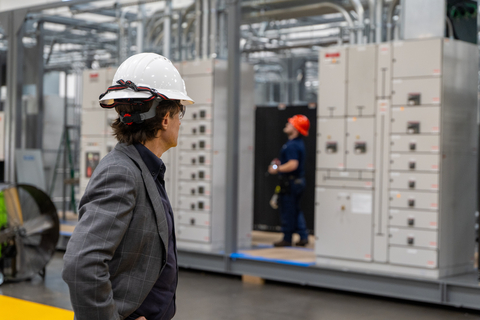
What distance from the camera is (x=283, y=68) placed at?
472 inches

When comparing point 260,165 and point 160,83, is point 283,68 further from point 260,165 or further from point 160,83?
→ point 160,83

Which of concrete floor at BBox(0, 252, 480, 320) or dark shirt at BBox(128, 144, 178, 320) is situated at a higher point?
dark shirt at BBox(128, 144, 178, 320)

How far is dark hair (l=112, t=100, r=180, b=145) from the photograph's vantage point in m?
1.73

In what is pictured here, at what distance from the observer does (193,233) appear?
23.9 ft

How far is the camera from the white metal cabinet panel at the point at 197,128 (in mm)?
7171

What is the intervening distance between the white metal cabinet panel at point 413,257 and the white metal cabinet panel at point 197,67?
3.03m

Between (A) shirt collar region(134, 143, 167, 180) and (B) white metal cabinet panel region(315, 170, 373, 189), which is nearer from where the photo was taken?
(A) shirt collar region(134, 143, 167, 180)

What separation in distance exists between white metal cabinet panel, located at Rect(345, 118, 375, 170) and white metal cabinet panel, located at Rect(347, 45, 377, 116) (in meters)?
0.10

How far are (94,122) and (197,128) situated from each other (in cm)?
186

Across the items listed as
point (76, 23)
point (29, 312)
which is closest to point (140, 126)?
point (29, 312)

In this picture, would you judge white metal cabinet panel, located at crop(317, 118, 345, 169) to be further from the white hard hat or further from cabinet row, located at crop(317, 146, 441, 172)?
the white hard hat

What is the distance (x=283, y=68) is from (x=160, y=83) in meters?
10.4

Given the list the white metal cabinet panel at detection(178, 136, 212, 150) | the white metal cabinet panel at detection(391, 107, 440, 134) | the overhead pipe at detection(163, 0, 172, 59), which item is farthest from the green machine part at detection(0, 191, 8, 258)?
the white metal cabinet panel at detection(391, 107, 440, 134)

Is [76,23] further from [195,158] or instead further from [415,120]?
[415,120]
